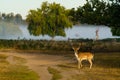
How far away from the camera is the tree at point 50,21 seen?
99500 millimetres

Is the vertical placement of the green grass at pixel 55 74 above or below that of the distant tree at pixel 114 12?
below

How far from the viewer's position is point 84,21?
48.4 meters

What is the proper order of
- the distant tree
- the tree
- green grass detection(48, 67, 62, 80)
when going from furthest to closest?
the tree < the distant tree < green grass detection(48, 67, 62, 80)

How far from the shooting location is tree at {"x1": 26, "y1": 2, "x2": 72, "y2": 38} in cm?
9950

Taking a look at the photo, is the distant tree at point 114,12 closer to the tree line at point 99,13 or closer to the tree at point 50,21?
the tree line at point 99,13

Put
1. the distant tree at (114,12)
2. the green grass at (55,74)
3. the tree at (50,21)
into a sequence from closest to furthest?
the green grass at (55,74), the distant tree at (114,12), the tree at (50,21)

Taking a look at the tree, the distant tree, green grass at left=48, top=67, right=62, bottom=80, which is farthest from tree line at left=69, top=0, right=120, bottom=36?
the tree

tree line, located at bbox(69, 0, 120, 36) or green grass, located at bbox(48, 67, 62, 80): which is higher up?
tree line, located at bbox(69, 0, 120, 36)

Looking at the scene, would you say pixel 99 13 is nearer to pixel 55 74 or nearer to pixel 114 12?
pixel 114 12

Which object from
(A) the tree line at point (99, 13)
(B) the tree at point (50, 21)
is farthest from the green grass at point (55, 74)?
(B) the tree at point (50, 21)

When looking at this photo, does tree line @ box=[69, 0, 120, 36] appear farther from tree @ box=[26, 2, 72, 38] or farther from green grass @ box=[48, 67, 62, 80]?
tree @ box=[26, 2, 72, 38]

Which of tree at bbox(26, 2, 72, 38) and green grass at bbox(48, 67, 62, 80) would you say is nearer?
green grass at bbox(48, 67, 62, 80)

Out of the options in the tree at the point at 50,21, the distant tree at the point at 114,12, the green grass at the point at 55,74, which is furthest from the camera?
the tree at the point at 50,21

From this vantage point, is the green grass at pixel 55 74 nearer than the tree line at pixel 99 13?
Yes
